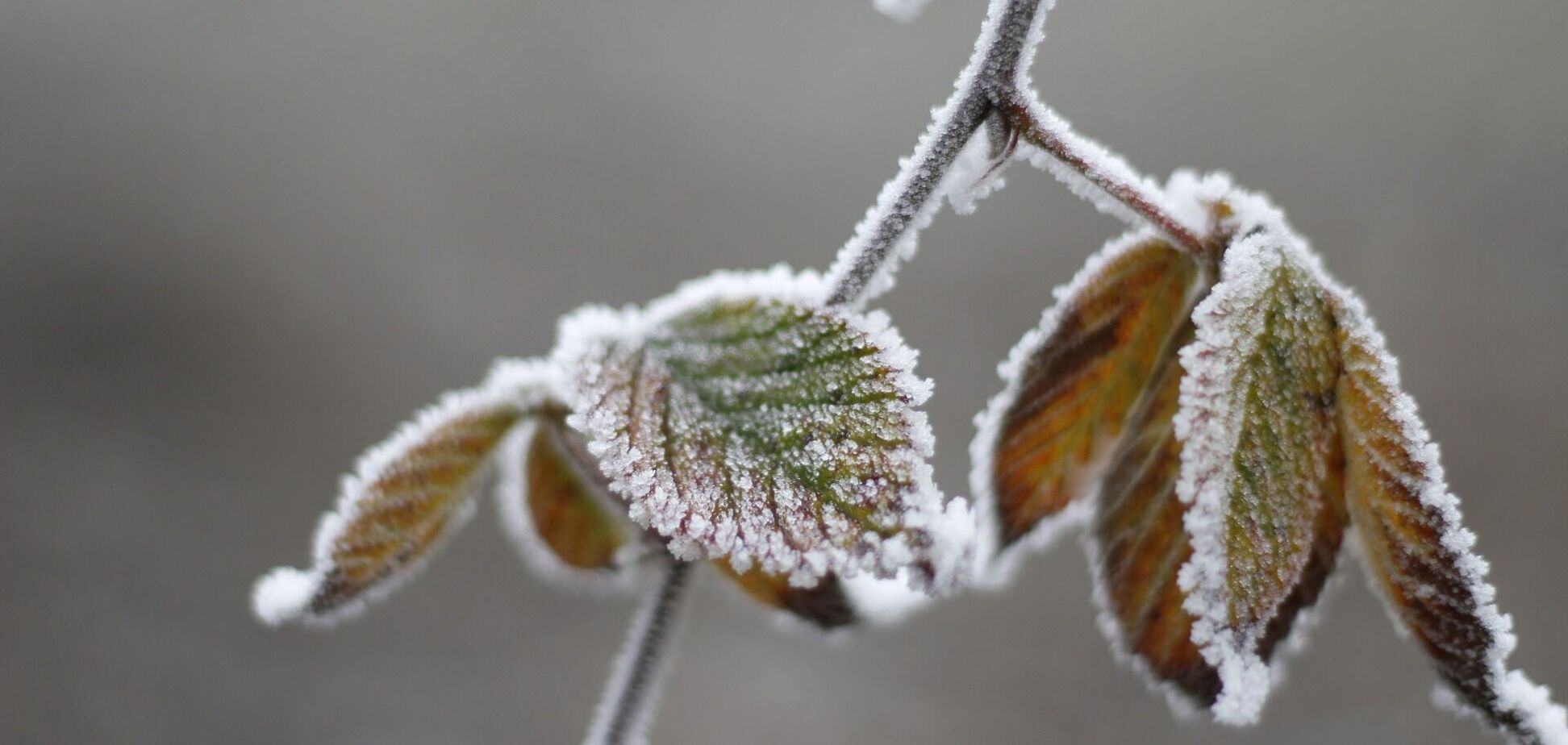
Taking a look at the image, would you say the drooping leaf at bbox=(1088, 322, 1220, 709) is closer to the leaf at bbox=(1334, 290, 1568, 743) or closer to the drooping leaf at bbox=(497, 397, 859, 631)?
the leaf at bbox=(1334, 290, 1568, 743)

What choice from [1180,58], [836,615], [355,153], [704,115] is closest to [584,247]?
[704,115]

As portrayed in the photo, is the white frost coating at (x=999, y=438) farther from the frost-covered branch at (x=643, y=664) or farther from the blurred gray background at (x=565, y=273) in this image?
the blurred gray background at (x=565, y=273)

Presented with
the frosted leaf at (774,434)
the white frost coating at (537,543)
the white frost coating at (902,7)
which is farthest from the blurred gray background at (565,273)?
the white frost coating at (902,7)

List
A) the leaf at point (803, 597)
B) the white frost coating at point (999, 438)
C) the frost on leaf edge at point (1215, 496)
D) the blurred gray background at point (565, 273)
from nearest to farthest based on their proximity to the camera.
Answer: the frost on leaf edge at point (1215, 496)
the white frost coating at point (999, 438)
the leaf at point (803, 597)
the blurred gray background at point (565, 273)

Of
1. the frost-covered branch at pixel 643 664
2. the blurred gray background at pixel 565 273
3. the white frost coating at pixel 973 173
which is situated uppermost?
the blurred gray background at pixel 565 273

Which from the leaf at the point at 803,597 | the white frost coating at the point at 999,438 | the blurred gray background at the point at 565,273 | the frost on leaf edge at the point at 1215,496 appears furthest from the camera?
the blurred gray background at the point at 565,273

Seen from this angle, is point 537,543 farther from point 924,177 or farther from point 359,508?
point 924,177

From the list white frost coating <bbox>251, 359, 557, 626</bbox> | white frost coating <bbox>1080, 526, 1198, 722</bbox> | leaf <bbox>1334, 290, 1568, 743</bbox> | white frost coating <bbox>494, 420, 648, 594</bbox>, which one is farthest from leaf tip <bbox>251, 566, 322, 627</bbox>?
leaf <bbox>1334, 290, 1568, 743</bbox>
